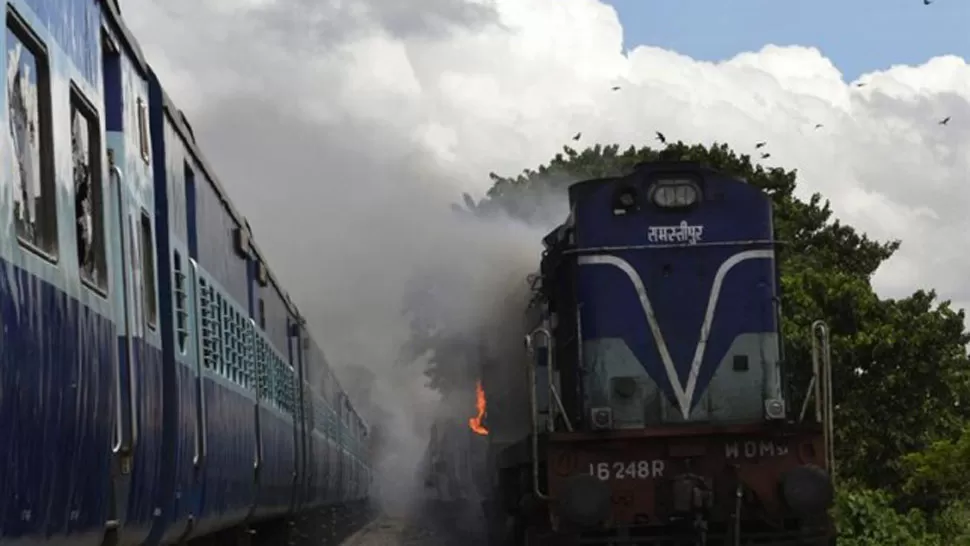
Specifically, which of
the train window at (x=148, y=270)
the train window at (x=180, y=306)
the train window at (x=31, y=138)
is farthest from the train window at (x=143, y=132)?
the train window at (x=31, y=138)

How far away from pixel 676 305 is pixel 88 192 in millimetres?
8020

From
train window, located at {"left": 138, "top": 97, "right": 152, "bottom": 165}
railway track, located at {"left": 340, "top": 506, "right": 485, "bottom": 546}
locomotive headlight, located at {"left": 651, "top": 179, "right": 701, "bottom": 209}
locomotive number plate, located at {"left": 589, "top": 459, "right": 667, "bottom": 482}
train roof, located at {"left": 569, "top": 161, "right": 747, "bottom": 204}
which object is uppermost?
train roof, located at {"left": 569, "top": 161, "right": 747, "bottom": 204}

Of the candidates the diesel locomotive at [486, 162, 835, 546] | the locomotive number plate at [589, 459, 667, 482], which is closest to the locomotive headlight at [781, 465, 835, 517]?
the diesel locomotive at [486, 162, 835, 546]

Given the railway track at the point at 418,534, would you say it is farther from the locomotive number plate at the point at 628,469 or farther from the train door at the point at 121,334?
the train door at the point at 121,334

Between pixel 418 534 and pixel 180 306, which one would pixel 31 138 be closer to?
pixel 180 306

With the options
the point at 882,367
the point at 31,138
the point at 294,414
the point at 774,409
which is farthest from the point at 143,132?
the point at 882,367

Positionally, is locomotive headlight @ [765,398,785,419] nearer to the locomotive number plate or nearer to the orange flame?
the locomotive number plate

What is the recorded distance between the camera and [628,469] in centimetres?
1266

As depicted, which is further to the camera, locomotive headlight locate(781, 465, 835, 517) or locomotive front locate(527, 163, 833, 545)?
locomotive front locate(527, 163, 833, 545)

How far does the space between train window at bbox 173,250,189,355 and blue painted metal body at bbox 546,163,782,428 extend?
196 inches

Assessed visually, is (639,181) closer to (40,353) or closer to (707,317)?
(707,317)

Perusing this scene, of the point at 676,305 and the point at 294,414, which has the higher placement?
the point at 676,305

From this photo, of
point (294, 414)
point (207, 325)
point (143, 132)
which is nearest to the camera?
point (143, 132)

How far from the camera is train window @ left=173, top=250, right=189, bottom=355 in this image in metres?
8.42
